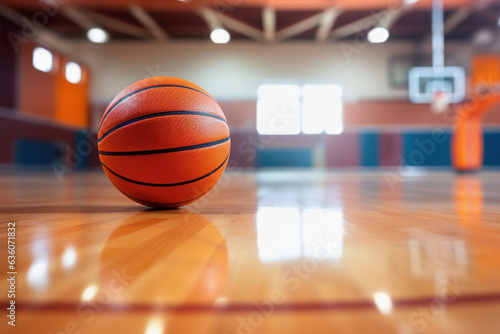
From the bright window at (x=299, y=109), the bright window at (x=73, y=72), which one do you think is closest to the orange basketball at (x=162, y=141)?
the bright window at (x=299, y=109)

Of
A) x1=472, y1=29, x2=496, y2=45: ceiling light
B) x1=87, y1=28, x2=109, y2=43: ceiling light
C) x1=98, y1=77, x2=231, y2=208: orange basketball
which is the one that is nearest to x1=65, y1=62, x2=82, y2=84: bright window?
x1=87, y1=28, x2=109, y2=43: ceiling light

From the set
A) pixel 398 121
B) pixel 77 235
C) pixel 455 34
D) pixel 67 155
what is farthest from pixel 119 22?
pixel 77 235

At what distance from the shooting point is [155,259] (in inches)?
13.7

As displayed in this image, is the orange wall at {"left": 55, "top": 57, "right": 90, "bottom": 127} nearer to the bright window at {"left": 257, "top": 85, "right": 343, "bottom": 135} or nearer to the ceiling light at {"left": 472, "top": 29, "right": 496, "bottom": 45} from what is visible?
the bright window at {"left": 257, "top": 85, "right": 343, "bottom": 135}

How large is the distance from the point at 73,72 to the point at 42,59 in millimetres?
786

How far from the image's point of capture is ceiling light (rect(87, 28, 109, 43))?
5.82 metres

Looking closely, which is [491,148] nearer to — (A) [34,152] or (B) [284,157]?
(B) [284,157]

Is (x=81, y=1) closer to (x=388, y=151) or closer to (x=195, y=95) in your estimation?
(x=195, y=95)

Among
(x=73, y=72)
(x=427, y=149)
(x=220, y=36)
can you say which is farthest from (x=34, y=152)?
(x=427, y=149)

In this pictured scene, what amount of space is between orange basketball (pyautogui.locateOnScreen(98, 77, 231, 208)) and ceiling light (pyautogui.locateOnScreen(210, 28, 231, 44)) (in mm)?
5482

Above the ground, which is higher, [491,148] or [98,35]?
[98,35]

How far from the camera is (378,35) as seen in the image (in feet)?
20.8

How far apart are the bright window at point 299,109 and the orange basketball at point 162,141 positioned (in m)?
6.02

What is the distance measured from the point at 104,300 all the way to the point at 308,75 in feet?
22.8
